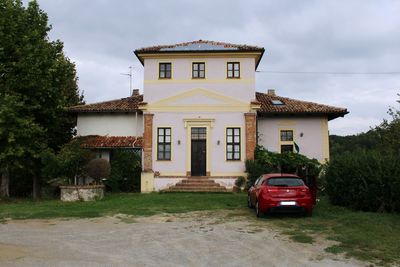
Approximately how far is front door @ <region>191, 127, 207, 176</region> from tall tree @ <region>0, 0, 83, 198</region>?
321 inches

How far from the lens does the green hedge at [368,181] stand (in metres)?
15.9

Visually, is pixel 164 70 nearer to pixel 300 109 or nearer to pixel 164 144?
pixel 164 144

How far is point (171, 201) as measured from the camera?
2188cm

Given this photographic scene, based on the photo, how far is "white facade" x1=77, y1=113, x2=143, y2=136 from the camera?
101ft

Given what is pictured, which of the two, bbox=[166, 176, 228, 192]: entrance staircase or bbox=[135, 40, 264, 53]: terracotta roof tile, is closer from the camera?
bbox=[166, 176, 228, 192]: entrance staircase

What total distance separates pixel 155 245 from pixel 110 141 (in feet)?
64.2

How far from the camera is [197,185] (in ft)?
90.8

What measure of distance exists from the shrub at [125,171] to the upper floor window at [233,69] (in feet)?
26.2

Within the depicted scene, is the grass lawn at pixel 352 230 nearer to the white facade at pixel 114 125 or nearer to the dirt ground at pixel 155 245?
the dirt ground at pixel 155 245

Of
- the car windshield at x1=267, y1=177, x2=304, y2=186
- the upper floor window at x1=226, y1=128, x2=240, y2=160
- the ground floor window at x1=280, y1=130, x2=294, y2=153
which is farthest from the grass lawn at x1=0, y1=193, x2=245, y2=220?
the ground floor window at x1=280, y1=130, x2=294, y2=153

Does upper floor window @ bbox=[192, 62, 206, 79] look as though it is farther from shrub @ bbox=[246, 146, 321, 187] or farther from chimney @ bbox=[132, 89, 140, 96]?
chimney @ bbox=[132, 89, 140, 96]

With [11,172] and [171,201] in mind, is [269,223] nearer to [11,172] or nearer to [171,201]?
[171,201]

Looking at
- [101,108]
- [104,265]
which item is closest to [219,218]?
Answer: [104,265]

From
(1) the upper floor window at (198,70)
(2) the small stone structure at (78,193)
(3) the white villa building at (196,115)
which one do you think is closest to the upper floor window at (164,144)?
(3) the white villa building at (196,115)
